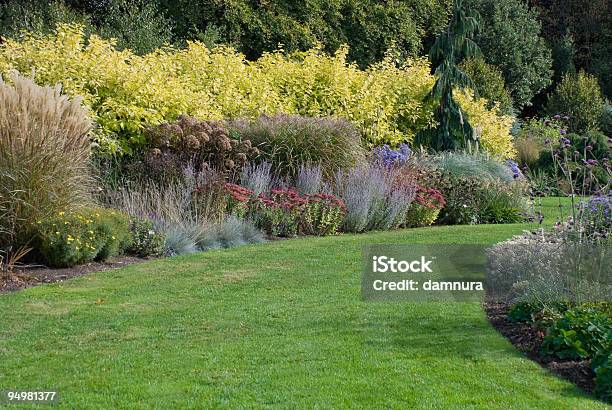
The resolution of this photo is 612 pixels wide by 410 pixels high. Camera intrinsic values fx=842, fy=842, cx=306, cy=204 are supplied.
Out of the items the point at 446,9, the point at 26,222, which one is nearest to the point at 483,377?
the point at 26,222

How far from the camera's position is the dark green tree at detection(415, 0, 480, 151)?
17.3 metres

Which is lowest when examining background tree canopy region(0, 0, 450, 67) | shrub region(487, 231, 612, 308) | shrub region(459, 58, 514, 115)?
shrub region(487, 231, 612, 308)

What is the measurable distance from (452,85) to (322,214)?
6181 millimetres

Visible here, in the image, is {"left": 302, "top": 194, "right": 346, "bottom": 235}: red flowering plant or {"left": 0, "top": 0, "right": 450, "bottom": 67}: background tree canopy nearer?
{"left": 302, "top": 194, "right": 346, "bottom": 235}: red flowering plant

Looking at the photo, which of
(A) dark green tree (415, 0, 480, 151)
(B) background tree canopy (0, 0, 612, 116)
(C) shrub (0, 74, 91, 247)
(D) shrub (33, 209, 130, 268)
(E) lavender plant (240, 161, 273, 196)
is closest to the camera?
(C) shrub (0, 74, 91, 247)

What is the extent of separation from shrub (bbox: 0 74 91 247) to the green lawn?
1.08 meters

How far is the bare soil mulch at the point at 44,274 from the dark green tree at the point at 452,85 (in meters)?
9.26

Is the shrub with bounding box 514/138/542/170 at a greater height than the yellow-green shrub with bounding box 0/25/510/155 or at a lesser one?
lesser

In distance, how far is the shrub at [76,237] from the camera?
29.9 ft

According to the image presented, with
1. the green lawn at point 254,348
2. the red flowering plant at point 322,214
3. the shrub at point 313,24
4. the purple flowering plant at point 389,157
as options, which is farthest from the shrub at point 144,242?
the shrub at point 313,24

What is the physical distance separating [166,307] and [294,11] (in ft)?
63.3

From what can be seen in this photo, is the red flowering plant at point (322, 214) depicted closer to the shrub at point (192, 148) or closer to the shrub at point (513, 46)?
the shrub at point (192, 148)

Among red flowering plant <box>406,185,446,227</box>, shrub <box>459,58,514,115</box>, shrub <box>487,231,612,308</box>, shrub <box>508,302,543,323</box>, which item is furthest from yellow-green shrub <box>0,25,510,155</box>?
shrub <box>459,58,514,115</box>

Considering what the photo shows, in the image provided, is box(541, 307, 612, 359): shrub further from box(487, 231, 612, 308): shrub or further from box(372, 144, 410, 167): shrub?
box(372, 144, 410, 167): shrub
